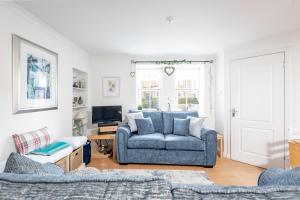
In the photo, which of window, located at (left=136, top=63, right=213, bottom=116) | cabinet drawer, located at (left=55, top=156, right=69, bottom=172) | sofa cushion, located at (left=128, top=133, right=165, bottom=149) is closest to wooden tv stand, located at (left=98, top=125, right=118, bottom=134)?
sofa cushion, located at (left=128, top=133, right=165, bottom=149)

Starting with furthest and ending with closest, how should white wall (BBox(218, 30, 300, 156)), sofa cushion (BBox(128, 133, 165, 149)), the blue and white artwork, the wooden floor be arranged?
sofa cushion (BBox(128, 133, 165, 149)) < white wall (BBox(218, 30, 300, 156)) < the wooden floor < the blue and white artwork

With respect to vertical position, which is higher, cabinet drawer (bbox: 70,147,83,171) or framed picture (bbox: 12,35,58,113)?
framed picture (bbox: 12,35,58,113)

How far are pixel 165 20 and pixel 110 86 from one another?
8.34 feet

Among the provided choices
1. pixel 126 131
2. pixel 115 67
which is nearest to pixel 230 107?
pixel 126 131

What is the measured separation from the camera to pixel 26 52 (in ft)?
7.83

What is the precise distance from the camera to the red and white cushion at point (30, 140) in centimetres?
216

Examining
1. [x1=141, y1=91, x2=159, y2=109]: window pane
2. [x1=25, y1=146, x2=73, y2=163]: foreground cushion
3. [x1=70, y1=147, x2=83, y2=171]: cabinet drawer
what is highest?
[x1=141, y1=91, x2=159, y2=109]: window pane

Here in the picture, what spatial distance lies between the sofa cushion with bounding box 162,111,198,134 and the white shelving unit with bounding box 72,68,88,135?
1.79 m

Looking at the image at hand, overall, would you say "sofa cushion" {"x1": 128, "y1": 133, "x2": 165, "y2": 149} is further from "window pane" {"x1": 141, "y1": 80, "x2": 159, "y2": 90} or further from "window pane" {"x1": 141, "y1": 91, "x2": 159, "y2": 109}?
"window pane" {"x1": 141, "y1": 80, "x2": 159, "y2": 90}

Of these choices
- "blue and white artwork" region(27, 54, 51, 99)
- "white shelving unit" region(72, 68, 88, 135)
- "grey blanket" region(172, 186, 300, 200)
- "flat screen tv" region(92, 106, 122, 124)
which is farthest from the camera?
"flat screen tv" region(92, 106, 122, 124)

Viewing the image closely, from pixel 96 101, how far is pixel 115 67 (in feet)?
3.16

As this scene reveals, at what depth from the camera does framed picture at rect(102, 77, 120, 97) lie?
476 cm

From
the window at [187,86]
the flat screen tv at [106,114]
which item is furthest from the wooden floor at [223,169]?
the window at [187,86]

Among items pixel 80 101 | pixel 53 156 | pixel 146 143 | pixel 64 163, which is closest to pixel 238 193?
pixel 53 156
